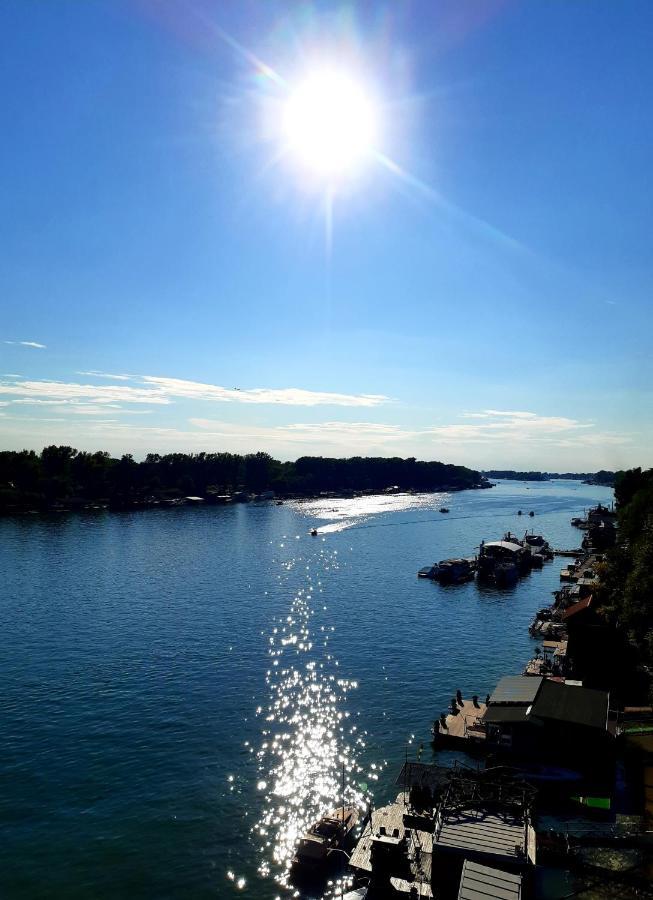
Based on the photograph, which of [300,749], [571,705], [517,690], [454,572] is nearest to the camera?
[571,705]

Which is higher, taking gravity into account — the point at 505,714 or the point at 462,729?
the point at 505,714

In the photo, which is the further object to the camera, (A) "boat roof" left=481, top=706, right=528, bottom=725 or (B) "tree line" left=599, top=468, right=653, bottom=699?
(B) "tree line" left=599, top=468, right=653, bottom=699

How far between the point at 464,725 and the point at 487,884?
20.6 metres

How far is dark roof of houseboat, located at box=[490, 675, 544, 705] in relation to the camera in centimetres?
4138

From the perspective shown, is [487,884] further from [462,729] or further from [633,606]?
[633,606]

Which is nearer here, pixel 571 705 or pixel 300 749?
pixel 571 705

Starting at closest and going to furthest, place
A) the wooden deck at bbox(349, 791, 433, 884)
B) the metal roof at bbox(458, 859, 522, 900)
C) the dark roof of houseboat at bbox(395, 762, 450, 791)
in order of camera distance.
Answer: the metal roof at bbox(458, 859, 522, 900), the wooden deck at bbox(349, 791, 433, 884), the dark roof of houseboat at bbox(395, 762, 450, 791)

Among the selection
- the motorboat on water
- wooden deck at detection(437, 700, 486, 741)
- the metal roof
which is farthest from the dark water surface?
the metal roof

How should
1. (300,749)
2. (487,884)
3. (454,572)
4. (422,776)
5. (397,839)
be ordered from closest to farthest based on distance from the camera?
(487,884) < (397,839) < (422,776) < (300,749) < (454,572)

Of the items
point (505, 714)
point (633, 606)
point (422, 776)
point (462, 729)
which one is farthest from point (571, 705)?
point (633, 606)

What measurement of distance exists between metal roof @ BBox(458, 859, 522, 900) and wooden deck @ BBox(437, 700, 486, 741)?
18.2 metres

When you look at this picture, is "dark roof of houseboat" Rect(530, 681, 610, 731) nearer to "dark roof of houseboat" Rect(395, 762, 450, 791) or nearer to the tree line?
the tree line

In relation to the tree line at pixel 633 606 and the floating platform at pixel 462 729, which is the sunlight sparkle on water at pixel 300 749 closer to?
the floating platform at pixel 462 729

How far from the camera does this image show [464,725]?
42.2 m
